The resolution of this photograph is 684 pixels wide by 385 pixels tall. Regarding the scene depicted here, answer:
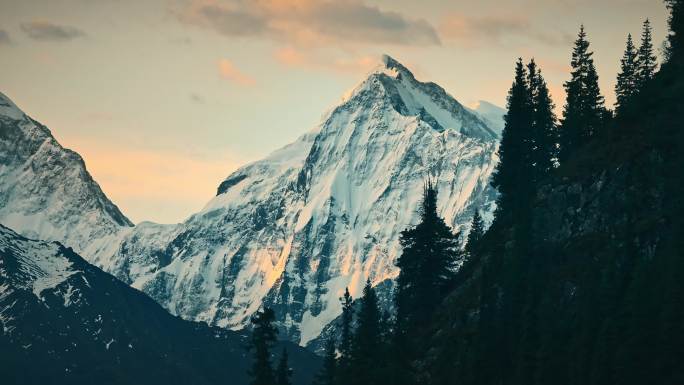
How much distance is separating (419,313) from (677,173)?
31.3m

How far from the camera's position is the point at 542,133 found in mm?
167250

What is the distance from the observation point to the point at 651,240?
138000mm

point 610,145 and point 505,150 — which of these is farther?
point 505,150

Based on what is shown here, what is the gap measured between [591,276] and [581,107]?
33818 mm

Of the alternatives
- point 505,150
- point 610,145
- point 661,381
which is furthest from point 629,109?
point 661,381

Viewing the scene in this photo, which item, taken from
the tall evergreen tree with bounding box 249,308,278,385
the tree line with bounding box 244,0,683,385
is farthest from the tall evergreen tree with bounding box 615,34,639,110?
the tall evergreen tree with bounding box 249,308,278,385

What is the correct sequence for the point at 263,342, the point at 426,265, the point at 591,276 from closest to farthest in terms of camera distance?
the point at 263,342 → the point at 591,276 → the point at 426,265

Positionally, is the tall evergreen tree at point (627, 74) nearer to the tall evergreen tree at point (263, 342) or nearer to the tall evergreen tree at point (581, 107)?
the tall evergreen tree at point (581, 107)

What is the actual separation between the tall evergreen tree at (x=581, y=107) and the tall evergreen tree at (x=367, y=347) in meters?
28.4

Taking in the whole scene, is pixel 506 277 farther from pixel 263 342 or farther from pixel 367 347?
pixel 263 342

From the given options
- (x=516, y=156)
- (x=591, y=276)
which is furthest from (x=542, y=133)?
(x=591, y=276)

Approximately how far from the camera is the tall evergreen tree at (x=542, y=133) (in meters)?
166

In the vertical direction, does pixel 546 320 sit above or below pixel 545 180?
below

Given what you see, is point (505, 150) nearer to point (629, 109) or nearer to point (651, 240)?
point (629, 109)
